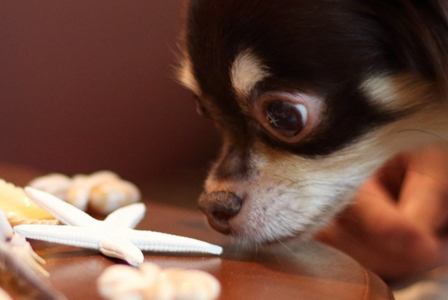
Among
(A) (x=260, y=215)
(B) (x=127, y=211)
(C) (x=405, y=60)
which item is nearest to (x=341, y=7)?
(C) (x=405, y=60)

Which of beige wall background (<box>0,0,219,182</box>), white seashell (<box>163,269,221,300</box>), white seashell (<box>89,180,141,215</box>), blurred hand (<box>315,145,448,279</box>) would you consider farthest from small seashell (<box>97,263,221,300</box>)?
beige wall background (<box>0,0,219,182</box>)

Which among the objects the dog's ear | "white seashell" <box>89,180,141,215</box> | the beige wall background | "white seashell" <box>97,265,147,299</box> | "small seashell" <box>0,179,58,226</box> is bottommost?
"white seashell" <box>97,265,147,299</box>

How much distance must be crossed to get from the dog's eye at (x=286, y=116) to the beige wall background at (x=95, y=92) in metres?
1.22

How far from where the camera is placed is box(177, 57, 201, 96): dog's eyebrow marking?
1090mm

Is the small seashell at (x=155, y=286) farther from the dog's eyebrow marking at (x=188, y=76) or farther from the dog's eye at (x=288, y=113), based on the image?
the dog's eyebrow marking at (x=188, y=76)

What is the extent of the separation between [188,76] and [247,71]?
8.7 inches

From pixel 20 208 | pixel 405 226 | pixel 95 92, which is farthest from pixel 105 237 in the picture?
pixel 95 92

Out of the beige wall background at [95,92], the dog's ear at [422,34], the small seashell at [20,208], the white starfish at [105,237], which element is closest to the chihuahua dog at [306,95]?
the dog's ear at [422,34]

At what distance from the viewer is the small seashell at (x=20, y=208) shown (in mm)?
929

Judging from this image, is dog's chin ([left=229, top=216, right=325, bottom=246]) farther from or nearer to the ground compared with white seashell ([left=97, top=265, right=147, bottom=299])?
farther from the ground

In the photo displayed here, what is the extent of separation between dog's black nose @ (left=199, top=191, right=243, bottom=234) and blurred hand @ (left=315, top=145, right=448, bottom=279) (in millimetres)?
372

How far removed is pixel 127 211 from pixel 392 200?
32.9 inches

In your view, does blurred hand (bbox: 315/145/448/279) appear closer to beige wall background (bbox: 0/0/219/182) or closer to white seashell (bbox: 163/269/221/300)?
white seashell (bbox: 163/269/221/300)

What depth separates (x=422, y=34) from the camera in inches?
35.2
